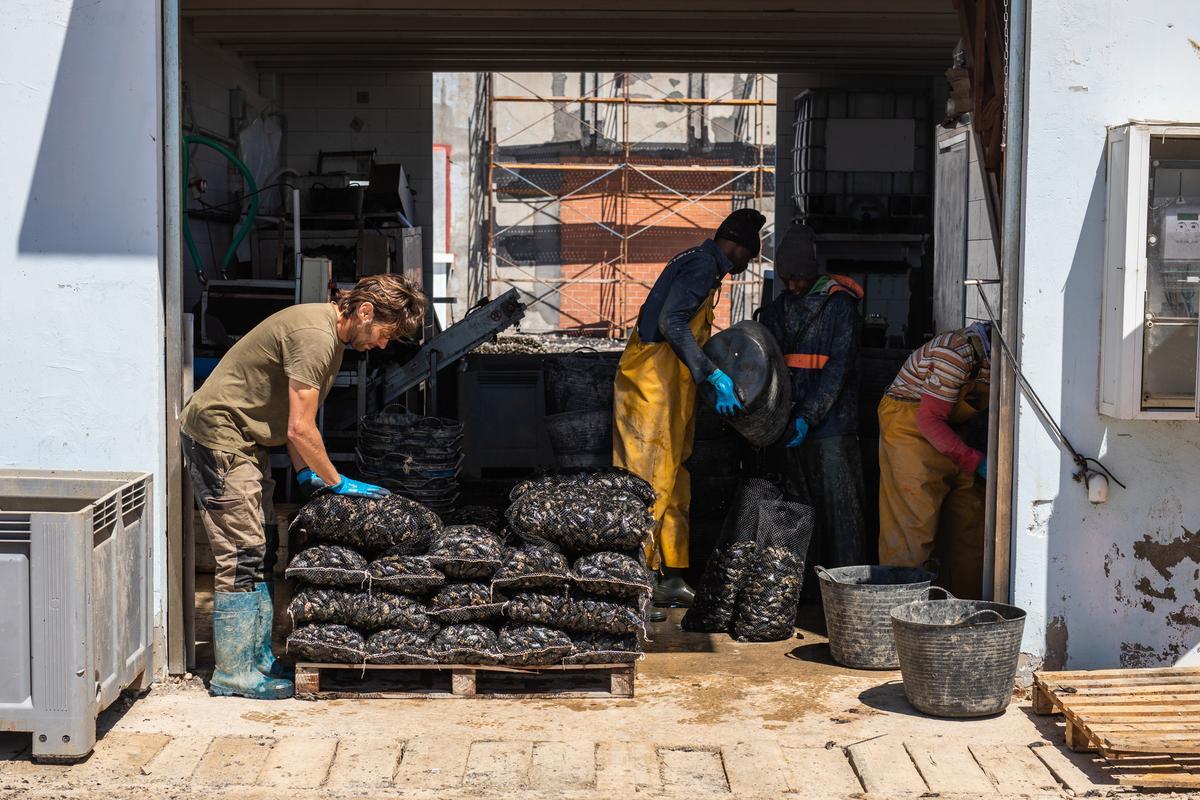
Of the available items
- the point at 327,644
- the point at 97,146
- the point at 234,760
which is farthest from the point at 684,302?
the point at 234,760

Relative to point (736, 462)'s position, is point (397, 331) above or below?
above

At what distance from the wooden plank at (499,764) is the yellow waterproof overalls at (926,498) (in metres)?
2.36

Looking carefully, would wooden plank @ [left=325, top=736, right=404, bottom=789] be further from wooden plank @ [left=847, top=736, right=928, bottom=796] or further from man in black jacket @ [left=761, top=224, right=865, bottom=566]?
man in black jacket @ [left=761, top=224, right=865, bottom=566]

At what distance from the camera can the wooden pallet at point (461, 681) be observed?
16.8ft

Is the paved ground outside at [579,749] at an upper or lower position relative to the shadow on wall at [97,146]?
lower

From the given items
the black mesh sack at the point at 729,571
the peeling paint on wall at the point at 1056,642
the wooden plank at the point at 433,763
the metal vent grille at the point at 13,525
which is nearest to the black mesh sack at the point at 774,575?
the black mesh sack at the point at 729,571

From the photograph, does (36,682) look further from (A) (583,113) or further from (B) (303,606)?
(A) (583,113)

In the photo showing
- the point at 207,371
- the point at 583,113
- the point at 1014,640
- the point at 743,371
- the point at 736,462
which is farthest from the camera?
the point at 583,113

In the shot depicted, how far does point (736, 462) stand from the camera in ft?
23.9

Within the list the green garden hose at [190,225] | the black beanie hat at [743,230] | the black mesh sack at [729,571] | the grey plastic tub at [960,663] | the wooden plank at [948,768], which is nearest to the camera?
the wooden plank at [948,768]

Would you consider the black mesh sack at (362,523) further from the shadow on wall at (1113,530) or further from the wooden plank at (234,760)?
the shadow on wall at (1113,530)

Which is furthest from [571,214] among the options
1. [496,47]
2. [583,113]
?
[496,47]

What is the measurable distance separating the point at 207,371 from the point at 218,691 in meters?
3.47

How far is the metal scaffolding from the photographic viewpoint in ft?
77.5
